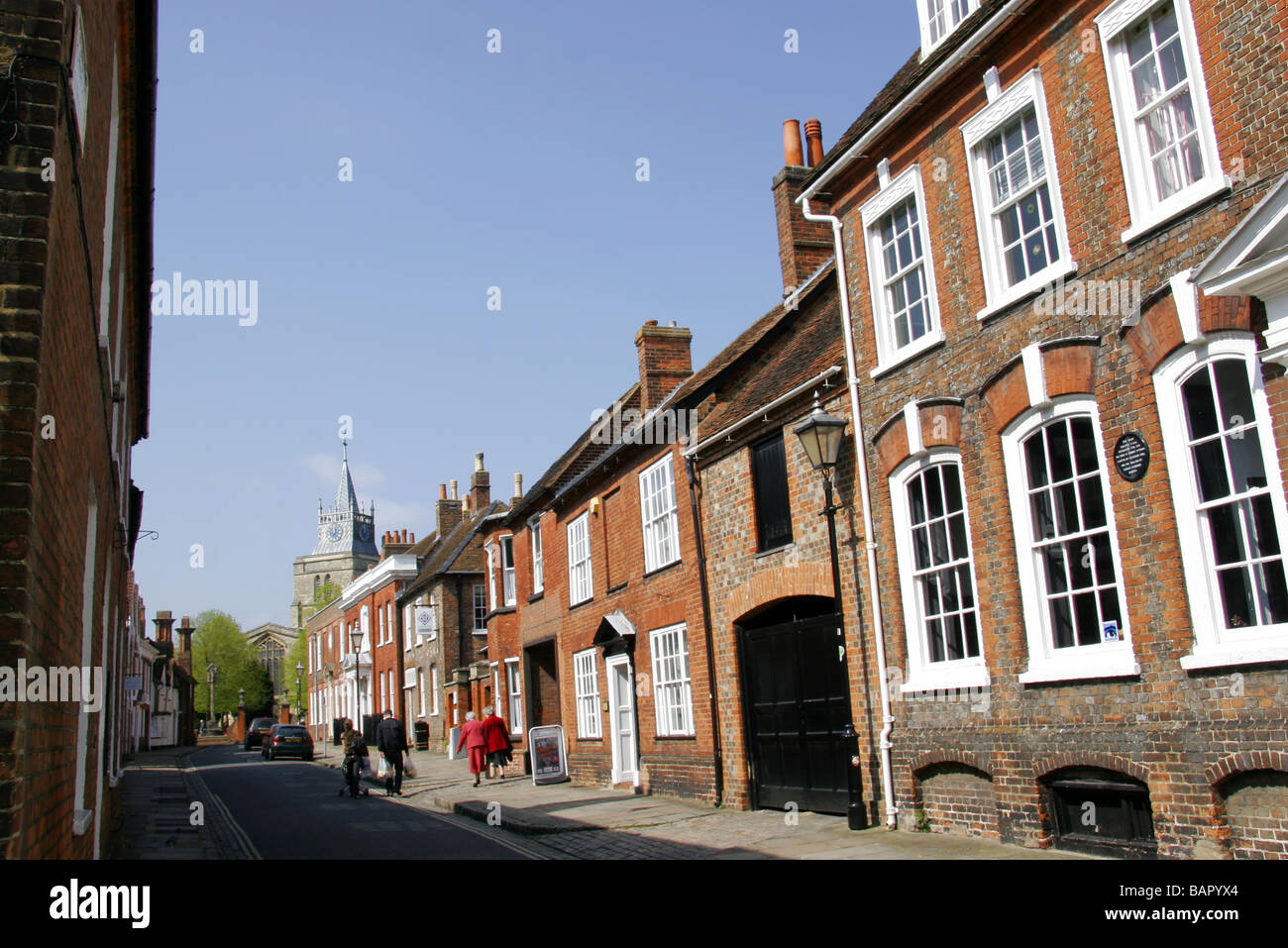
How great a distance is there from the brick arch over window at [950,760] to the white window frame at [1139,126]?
515cm

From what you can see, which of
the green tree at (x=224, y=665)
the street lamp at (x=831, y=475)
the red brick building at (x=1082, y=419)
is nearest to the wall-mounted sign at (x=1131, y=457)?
the red brick building at (x=1082, y=419)

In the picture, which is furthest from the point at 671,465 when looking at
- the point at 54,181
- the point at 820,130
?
the point at 54,181

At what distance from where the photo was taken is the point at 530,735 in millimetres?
22359

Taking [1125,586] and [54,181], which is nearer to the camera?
[54,181]

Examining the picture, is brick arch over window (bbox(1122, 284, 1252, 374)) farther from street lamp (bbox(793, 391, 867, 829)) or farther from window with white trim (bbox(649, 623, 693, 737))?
window with white trim (bbox(649, 623, 693, 737))

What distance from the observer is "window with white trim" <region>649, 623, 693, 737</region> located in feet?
55.9

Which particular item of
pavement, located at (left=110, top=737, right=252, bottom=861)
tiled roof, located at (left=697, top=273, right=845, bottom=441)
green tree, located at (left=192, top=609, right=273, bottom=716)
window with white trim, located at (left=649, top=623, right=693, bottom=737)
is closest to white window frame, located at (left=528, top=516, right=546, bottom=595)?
window with white trim, located at (left=649, top=623, right=693, bottom=737)

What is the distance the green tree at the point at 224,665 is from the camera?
9231cm

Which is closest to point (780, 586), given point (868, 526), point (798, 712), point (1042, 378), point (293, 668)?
point (798, 712)

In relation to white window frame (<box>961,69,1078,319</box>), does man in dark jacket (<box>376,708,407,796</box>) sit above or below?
below

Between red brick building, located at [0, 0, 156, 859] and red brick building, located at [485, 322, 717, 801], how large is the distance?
10.5m

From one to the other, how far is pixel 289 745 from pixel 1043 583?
35.4 m
